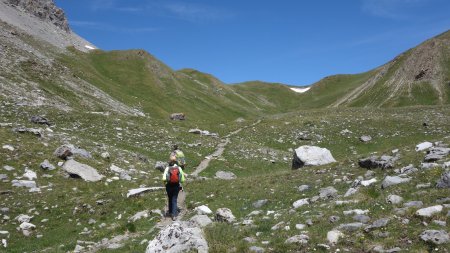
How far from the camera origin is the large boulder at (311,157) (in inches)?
1122

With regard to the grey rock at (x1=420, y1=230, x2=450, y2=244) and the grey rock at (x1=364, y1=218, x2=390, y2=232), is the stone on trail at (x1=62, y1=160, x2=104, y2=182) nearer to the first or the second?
the grey rock at (x1=364, y1=218, x2=390, y2=232)

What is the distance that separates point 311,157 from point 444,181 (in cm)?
1461

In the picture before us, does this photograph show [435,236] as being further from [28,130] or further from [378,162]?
[28,130]

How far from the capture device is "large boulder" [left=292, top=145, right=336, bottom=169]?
28500mm

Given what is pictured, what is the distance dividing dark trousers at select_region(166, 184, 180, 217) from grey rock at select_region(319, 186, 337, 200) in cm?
691

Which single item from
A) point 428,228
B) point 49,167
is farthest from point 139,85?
point 428,228

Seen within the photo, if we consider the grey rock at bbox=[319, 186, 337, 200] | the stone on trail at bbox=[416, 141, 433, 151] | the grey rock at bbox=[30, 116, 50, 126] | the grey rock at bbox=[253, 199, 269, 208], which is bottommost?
the grey rock at bbox=[253, 199, 269, 208]

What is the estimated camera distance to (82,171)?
92.1 ft

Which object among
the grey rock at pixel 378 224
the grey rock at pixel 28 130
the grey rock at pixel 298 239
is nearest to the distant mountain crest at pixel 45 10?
the grey rock at pixel 28 130

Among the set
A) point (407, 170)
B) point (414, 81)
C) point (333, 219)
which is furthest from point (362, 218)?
point (414, 81)

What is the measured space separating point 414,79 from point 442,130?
93.6 meters

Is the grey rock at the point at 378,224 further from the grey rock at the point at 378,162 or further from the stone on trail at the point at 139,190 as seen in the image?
the stone on trail at the point at 139,190

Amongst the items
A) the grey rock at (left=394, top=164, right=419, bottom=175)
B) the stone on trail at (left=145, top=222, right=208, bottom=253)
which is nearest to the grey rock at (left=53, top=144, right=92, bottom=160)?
the stone on trail at (left=145, top=222, right=208, bottom=253)

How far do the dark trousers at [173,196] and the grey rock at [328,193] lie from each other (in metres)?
6.91
